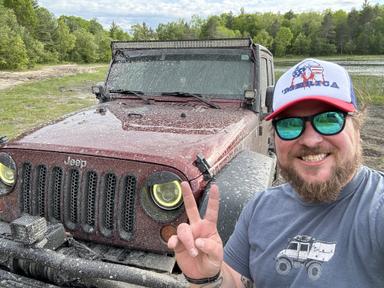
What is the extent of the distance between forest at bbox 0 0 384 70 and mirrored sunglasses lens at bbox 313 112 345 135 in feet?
74.0

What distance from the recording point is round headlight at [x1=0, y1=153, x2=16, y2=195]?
3.15m

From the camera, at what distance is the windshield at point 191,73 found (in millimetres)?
4543

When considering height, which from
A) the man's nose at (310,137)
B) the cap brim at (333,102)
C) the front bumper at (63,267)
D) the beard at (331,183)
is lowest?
the front bumper at (63,267)

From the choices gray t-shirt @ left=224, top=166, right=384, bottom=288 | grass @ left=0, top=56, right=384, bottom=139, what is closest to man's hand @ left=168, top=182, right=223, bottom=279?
gray t-shirt @ left=224, top=166, right=384, bottom=288

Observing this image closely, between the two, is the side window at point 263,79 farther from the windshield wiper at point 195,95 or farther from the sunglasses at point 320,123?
the sunglasses at point 320,123

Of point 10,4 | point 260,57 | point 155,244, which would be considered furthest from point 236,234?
point 10,4

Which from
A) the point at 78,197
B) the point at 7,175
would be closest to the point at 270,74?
the point at 78,197

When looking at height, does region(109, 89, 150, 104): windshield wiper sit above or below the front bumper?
above

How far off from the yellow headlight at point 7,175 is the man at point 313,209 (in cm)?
192

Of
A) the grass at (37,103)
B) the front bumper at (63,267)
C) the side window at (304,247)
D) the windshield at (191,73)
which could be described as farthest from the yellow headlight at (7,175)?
the grass at (37,103)

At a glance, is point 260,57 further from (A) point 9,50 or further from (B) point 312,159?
(A) point 9,50

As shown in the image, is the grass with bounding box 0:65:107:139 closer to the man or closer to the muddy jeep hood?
the muddy jeep hood

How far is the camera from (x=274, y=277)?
1.71 m

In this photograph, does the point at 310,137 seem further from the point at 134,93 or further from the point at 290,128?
the point at 134,93
